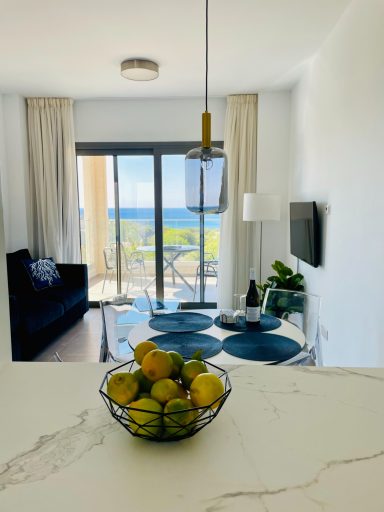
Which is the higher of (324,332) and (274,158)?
(274,158)

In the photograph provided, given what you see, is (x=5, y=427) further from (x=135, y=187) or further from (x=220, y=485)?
(x=135, y=187)

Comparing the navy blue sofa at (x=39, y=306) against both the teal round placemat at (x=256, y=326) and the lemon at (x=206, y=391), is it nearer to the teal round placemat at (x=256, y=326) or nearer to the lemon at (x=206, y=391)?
the teal round placemat at (x=256, y=326)

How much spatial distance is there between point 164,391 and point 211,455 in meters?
0.15

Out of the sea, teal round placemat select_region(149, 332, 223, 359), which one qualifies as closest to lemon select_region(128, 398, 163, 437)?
teal round placemat select_region(149, 332, 223, 359)

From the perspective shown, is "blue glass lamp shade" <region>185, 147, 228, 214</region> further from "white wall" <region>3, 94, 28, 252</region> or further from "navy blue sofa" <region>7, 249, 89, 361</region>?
"white wall" <region>3, 94, 28, 252</region>

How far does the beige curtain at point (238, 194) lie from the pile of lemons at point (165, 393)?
418 centimetres

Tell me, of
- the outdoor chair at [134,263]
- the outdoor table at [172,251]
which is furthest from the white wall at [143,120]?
the outdoor chair at [134,263]

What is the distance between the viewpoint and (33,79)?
4234mm

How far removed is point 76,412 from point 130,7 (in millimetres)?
2818

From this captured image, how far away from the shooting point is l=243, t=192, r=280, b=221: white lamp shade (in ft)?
14.2

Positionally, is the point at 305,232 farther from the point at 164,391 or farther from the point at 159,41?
the point at 164,391

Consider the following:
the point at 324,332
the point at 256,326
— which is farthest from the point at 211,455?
the point at 324,332

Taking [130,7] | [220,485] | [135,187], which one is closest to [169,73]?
[130,7]

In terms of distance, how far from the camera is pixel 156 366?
0.80 meters
